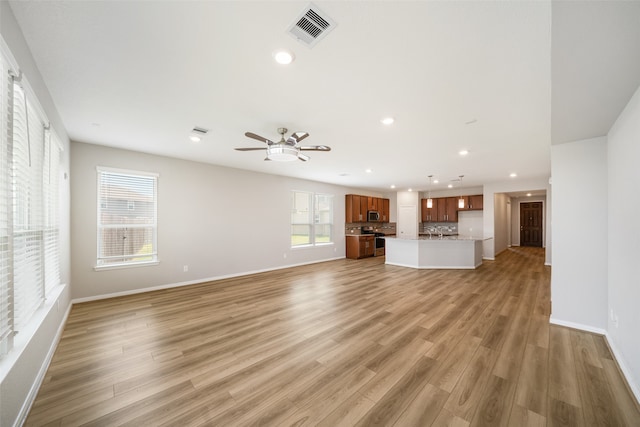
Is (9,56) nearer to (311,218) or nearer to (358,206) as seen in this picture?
(311,218)

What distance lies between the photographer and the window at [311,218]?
7.60m

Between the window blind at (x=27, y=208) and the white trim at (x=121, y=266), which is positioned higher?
the window blind at (x=27, y=208)

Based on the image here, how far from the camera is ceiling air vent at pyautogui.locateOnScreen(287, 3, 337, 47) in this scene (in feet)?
5.08

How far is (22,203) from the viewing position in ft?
6.40

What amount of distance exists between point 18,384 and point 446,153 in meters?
5.77

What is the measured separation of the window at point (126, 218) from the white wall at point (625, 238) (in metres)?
6.46

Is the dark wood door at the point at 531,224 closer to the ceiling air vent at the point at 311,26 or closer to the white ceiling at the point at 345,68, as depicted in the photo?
the white ceiling at the point at 345,68

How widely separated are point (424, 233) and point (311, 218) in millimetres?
5209

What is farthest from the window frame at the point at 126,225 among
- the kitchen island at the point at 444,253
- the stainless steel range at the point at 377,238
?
the stainless steel range at the point at 377,238

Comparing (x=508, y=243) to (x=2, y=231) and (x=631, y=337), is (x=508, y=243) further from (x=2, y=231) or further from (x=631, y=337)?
(x=2, y=231)

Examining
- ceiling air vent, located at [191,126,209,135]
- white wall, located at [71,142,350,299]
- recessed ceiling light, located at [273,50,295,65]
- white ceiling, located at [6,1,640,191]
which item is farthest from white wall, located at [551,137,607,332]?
white wall, located at [71,142,350,299]

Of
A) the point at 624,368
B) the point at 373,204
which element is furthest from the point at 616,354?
the point at 373,204

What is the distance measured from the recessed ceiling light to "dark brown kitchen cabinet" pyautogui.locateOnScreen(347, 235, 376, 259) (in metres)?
7.21

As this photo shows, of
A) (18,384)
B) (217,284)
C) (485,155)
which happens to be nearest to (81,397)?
(18,384)
